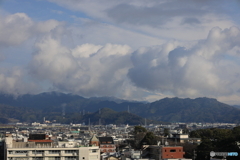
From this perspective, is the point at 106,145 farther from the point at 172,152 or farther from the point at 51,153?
the point at 51,153

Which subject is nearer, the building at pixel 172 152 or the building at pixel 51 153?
the building at pixel 51 153

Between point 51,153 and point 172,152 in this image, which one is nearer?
point 51,153

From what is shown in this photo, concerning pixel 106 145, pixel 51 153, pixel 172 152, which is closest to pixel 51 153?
pixel 51 153

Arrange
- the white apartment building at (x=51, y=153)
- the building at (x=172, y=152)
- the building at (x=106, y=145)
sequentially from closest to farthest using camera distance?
the white apartment building at (x=51, y=153)
the building at (x=172, y=152)
the building at (x=106, y=145)

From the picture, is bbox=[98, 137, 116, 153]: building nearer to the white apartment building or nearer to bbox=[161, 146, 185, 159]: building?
bbox=[161, 146, 185, 159]: building

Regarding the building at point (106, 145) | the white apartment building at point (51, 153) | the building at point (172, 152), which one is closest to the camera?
the white apartment building at point (51, 153)

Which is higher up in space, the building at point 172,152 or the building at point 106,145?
the building at point 106,145

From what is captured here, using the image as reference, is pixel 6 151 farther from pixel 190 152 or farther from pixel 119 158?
pixel 190 152

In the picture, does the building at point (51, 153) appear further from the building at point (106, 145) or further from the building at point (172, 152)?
the building at point (106, 145)

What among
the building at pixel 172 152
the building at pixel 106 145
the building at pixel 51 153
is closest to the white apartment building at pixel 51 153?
the building at pixel 51 153

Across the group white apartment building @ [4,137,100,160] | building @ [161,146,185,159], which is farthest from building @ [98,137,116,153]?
white apartment building @ [4,137,100,160]

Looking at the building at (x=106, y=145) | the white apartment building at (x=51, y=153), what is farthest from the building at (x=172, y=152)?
the building at (x=106, y=145)

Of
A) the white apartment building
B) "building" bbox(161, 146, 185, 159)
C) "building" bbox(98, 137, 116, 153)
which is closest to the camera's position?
the white apartment building

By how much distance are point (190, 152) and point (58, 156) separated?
2516cm
